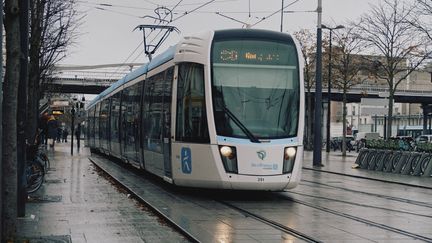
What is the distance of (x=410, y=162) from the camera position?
24641 millimetres

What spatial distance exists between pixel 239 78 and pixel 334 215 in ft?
12.4

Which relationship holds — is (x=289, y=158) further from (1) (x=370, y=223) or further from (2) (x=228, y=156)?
(1) (x=370, y=223)

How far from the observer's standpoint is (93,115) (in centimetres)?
3838

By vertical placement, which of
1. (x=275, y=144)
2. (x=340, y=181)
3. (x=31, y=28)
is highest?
(x=31, y=28)

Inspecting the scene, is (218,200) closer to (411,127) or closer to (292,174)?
(292,174)

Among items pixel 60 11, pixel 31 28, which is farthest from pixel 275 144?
pixel 60 11

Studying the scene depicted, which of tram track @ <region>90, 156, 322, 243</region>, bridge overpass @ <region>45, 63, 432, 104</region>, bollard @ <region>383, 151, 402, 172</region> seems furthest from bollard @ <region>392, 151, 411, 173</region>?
bridge overpass @ <region>45, 63, 432, 104</region>

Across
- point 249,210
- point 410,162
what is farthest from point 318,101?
point 249,210

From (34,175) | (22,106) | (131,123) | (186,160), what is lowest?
(34,175)

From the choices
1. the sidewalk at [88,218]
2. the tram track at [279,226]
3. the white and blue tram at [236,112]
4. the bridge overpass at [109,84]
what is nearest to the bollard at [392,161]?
the white and blue tram at [236,112]

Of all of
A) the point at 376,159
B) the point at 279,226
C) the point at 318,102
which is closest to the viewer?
the point at 279,226

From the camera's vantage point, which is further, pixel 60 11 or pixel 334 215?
pixel 60 11

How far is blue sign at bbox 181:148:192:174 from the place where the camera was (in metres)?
14.1

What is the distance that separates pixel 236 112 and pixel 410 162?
43.0ft
